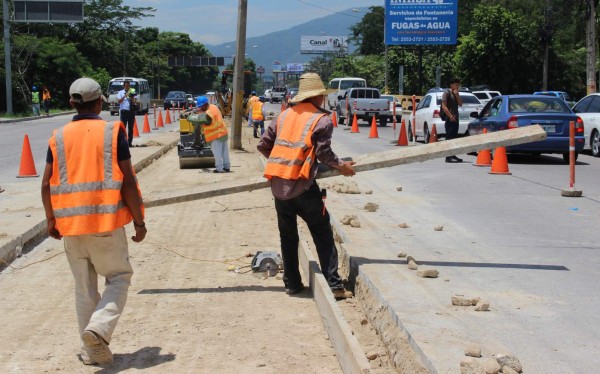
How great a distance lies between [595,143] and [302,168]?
15.7 meters

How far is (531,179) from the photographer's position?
14680 mm

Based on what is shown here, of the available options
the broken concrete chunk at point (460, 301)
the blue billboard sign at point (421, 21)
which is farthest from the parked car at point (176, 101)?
the broken concrete chunk at point (460, 301)

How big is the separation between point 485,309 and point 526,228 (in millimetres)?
4149

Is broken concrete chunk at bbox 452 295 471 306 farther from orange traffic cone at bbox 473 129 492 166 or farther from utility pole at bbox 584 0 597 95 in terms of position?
utility pole at bbox 584 0 597 95

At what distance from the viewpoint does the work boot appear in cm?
479

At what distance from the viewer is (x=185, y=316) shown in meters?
6.18

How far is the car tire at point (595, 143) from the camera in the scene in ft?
65.2

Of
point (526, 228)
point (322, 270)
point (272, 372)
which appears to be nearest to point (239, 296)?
point (322, 270)

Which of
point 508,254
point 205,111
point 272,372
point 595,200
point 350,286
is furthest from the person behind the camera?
point 205,111

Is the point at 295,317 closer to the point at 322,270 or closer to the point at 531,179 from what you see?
the point at 322,270

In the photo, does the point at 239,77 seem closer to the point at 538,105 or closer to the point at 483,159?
the point at 483,159

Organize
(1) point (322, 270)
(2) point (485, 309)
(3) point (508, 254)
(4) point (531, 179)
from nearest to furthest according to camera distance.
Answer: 1. (2) point (485, 309)
2. (1) point (322, 270)
3. (3) point (508, 254)
4. (4) point (531, 179)

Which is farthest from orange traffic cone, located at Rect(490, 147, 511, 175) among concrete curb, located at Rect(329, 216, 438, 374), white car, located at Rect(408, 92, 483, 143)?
concrete curb, located at Rect(329, 216, 438, 374)

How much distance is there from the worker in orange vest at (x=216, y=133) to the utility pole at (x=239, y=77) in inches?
220
